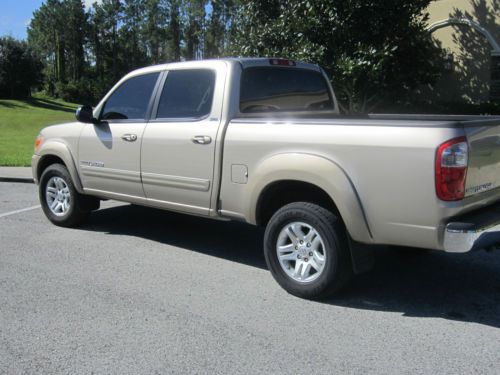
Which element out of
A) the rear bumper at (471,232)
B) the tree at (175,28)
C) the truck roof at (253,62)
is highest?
the tree at (175,28)

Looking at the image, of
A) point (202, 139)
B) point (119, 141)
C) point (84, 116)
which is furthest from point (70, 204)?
point (202, 139)

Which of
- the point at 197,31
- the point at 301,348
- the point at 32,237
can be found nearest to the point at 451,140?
the point at 301,348

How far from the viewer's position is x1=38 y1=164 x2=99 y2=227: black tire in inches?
267

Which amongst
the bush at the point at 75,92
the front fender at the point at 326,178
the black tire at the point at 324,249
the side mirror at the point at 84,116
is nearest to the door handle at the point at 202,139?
the front fender at the point at 326,178

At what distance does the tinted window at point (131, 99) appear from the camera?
5.96 m

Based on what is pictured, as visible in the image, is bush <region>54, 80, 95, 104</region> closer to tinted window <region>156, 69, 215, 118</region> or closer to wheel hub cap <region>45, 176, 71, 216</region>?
wheel hub cap <region>45, 176, 71, 216</region>

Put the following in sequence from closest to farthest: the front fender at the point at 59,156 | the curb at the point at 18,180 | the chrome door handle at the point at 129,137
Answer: the chrome door handle at the point at 129,137 < the front fender at the point at 59,156 < the curb at the point at 18,180

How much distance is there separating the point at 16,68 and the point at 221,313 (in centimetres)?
4568

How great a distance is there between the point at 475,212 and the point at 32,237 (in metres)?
4.86

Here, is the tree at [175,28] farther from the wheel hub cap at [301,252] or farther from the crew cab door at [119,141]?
the wheel hub cap at [301,252]

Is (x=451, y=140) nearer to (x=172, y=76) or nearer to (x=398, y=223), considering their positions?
(x=398, y=223)

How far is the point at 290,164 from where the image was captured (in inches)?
174

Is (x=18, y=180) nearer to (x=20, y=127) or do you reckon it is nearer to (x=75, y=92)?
(x=20, y=127)

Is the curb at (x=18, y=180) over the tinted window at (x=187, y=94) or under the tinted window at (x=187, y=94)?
under
